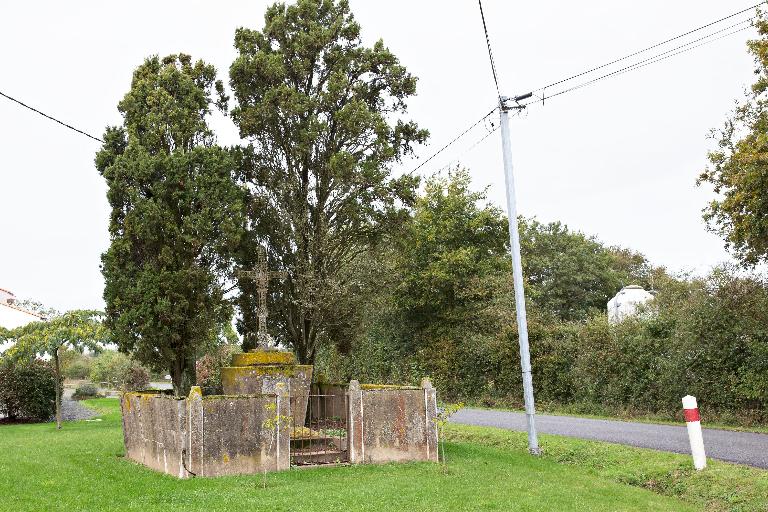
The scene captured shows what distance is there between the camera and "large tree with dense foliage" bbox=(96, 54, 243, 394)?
1586 centimetres

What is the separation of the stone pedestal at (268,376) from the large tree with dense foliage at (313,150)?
116 inches

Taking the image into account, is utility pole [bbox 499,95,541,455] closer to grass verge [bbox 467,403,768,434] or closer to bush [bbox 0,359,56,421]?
grass verge [bbox 467,403,768,434]

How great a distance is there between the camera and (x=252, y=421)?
1240 centimetres

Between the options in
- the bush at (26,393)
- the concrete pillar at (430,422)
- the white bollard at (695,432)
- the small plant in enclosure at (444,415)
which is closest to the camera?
the white bollard at (695,432)

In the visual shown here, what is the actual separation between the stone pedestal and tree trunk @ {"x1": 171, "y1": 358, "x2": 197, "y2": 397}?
91.6 inches

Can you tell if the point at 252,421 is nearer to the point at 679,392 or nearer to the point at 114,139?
the point at 114,139

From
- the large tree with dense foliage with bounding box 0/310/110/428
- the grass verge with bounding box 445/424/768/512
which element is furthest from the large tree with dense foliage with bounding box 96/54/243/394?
the large tree with dense foliage with bounding box 0/310/110/428

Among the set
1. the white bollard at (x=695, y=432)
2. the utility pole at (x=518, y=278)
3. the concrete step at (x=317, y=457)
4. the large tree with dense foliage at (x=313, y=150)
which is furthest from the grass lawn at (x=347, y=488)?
the large tree with dense foliage at (x=313, y=150)

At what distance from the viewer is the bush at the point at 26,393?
32.5 metres

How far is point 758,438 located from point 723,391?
3.87 metres

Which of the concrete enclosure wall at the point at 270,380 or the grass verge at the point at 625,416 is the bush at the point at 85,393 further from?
the concrete enclosure wall at the point at 270,380

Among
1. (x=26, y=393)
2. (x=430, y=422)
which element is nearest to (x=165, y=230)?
(x=430, y=422)

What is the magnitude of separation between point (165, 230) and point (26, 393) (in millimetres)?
21958

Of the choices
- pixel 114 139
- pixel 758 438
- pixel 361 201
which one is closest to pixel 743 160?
pixel 758 438
